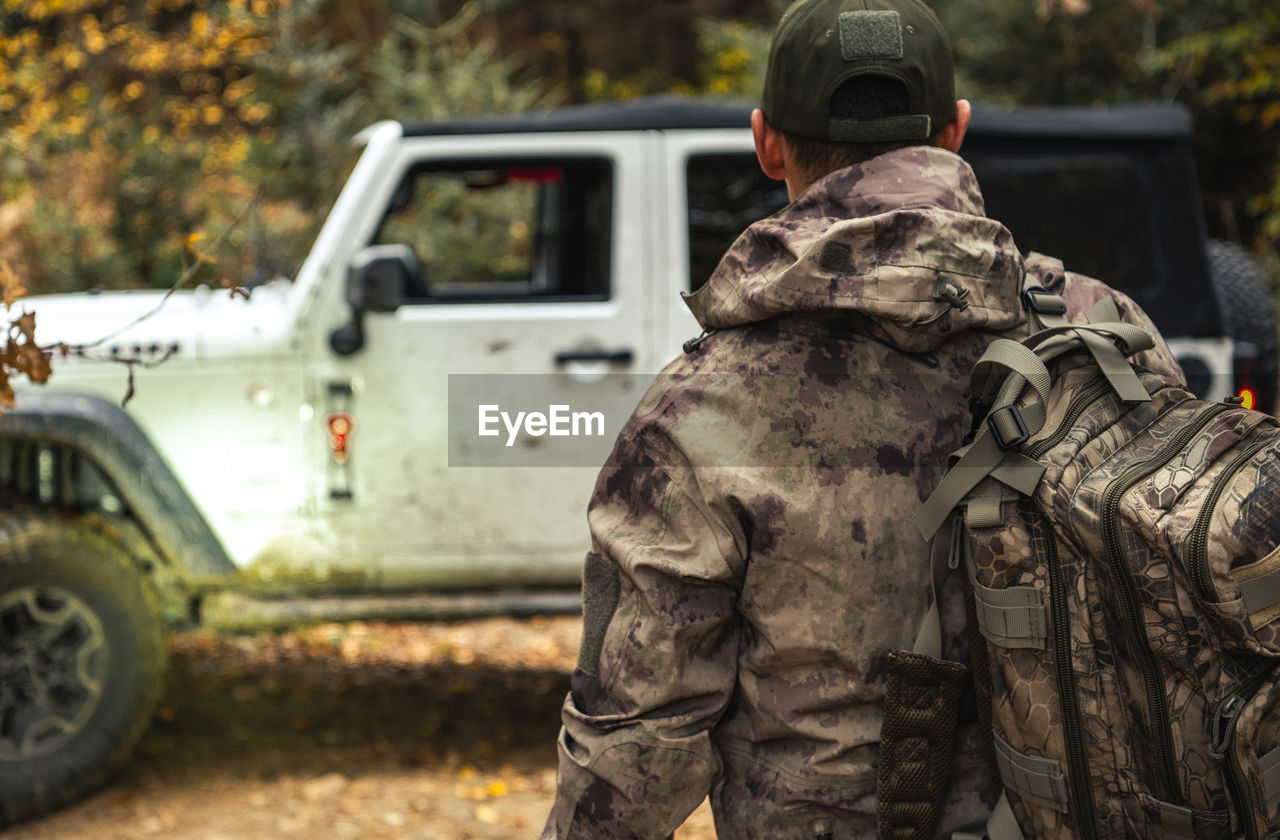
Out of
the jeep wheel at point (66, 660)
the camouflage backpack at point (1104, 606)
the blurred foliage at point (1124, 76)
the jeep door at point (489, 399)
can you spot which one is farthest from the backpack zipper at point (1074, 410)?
the blurred foliage at point (1124, 76)

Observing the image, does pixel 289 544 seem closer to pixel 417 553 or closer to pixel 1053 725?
pixel 417 553

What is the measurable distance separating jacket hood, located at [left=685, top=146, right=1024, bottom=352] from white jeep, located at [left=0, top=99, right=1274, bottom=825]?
7.76 feet

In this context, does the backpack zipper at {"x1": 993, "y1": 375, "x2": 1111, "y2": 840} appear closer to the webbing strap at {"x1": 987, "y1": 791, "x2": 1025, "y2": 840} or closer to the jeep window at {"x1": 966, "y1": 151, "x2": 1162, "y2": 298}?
the webbing strap at {"x1": 987, "y1": 791, "x2": 1025, "y2": 840}

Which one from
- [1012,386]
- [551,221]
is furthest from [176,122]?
[1012,386]

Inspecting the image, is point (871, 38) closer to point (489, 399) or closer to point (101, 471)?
point (489, 399)

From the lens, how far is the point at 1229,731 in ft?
3.56

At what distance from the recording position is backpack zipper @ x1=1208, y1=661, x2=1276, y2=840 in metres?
1.09

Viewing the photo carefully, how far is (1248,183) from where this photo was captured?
9.67 m

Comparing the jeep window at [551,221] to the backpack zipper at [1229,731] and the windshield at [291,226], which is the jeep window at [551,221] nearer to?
the windshield at [291,226]

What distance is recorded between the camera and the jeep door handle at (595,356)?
12.2ft

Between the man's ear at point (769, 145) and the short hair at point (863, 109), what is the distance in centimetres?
5

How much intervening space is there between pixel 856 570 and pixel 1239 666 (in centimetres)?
39

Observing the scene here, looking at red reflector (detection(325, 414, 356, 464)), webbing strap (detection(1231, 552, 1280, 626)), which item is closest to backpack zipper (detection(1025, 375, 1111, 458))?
webbing strap (detection(1231, 552, 1280, 626))

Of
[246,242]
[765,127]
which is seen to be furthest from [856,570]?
[246,242]
